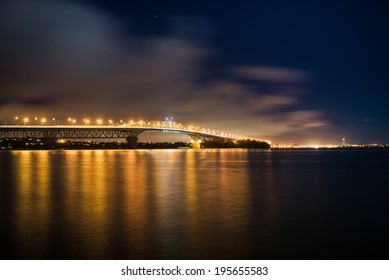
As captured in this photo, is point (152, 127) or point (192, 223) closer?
point (192, 223)

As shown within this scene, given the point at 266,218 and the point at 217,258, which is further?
the point at 266,218

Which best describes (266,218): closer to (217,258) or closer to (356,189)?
(217,258)

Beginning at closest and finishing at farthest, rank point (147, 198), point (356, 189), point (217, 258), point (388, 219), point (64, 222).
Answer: point (217, 258), point (64, 222), point (388, 219), point (147, 198), point (356, 189)

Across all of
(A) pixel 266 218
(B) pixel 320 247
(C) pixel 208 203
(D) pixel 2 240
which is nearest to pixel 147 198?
(C) pixel 208 203

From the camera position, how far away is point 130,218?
51.3ft

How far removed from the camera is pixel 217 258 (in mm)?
10406

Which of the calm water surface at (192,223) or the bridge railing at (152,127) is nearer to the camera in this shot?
the calm water surface at (192,223)

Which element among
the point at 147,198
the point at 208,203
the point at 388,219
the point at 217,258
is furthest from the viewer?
the point at 147,198

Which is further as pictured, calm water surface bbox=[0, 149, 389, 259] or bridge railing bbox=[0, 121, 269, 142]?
bridge railing bbox=[0, 121, 269, 142]

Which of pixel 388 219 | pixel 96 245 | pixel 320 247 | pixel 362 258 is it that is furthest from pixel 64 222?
pixel 388 219

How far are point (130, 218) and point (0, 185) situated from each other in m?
16.2

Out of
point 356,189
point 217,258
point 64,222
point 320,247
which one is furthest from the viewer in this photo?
point 356,189

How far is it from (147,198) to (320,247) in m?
11.4
